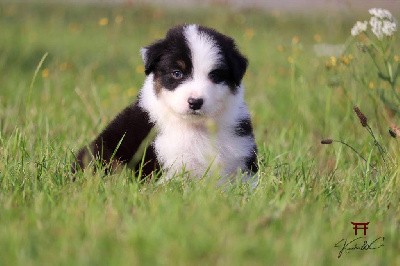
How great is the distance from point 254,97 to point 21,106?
2.80 metres

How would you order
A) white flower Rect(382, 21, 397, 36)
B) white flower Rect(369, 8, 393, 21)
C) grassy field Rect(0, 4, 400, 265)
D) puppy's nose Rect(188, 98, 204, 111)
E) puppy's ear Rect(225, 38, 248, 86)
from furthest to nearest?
white flower Rect(369, 8, 393, 21)
white flower Rect(382, 21, 397, 36)
puppy's ear Rect(225, 38, 248, 86)
puppy's nose Rect(188, 98, 204, 111)
grassy field Rect(0, 4, 400, 265)

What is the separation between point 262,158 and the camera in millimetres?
5273

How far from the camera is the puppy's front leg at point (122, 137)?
4828mm

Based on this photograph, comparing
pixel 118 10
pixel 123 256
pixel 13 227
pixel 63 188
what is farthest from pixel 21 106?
pixel 118 10

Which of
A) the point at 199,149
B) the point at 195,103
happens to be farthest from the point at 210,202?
the point at 199,149

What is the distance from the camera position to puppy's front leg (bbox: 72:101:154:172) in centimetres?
483

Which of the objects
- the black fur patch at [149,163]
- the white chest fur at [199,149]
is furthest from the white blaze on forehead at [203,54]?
the black fur patch at [149,163]

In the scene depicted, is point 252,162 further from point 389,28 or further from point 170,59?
point 389,28

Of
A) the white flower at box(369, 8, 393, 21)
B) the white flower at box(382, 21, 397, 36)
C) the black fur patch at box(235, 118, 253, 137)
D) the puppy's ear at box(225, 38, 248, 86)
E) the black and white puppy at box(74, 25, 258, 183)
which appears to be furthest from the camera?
the white flower at box(369, 8, 393, 21)

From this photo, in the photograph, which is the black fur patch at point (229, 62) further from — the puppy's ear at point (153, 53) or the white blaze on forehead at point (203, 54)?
the puppy's ear at point (153, 53)

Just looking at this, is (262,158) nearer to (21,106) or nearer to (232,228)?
(232,228)

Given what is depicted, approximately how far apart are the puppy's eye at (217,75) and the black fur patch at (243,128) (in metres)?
0.35

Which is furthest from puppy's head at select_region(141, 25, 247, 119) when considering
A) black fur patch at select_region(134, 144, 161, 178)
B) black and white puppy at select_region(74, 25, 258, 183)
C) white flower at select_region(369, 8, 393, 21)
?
white flower at select_region(369, 8, 393, 21)

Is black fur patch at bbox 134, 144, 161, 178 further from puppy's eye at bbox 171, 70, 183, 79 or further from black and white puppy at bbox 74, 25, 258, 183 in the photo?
puppy's eye at bbox 171, 70, 183, 79
